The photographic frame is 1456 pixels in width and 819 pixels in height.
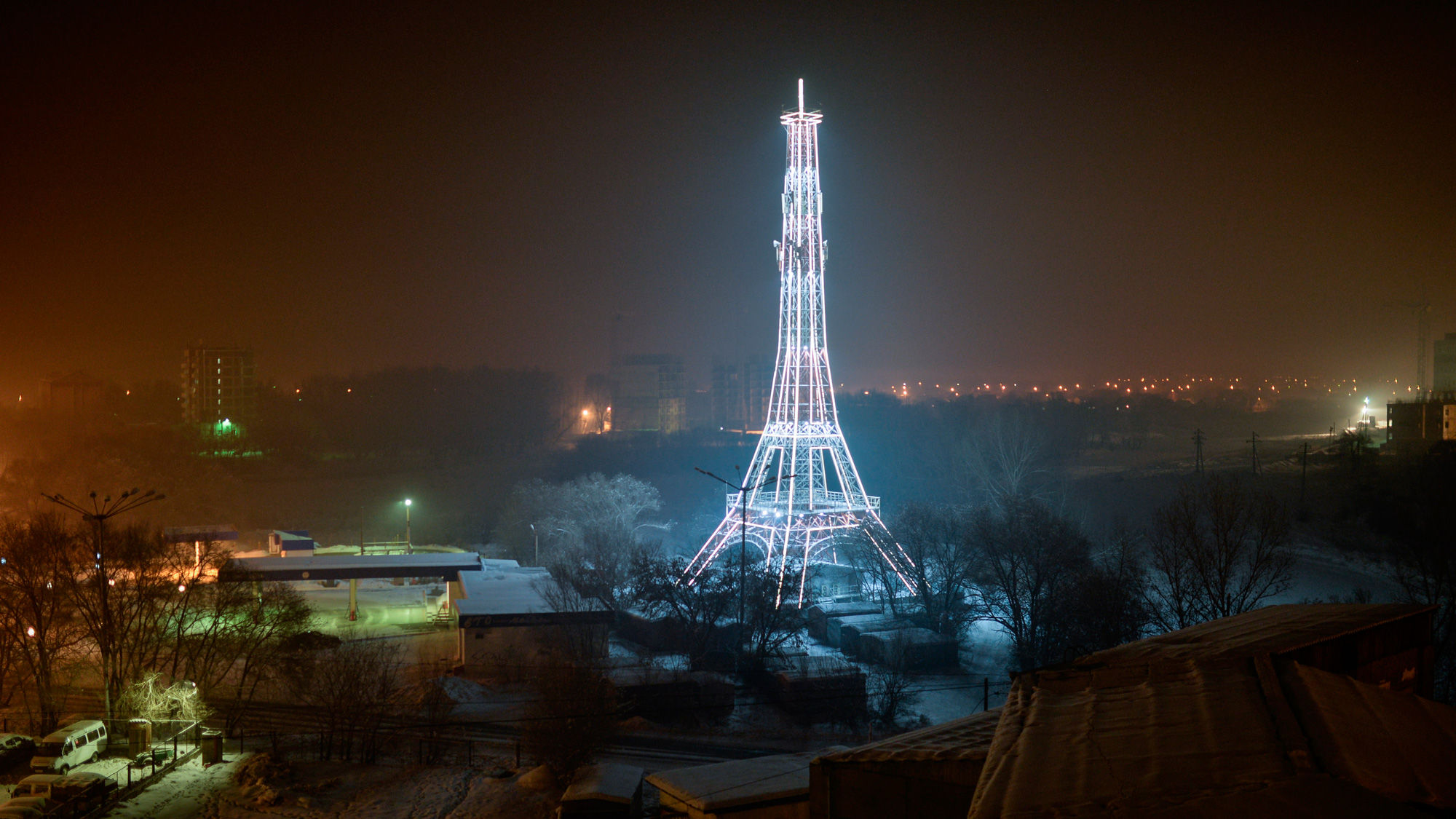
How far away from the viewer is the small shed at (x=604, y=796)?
11766 mm

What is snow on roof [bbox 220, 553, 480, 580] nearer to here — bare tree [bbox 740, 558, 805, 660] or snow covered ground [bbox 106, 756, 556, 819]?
bare tree [bbox 740, 558, 805, 660]

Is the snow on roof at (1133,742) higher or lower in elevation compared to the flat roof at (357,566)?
higher

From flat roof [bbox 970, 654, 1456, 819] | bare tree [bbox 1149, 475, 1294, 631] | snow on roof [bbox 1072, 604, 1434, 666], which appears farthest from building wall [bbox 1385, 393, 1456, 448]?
flat roof [bbox 970, 654, 1456, 819]

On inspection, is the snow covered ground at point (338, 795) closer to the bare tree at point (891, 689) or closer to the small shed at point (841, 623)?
the bare tree at point (891, 689)

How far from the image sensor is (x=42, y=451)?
50219 millimetres

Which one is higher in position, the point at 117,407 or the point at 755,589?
the point at 117,407

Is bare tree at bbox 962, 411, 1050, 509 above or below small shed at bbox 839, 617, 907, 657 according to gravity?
above

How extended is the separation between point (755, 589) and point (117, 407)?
216 ft

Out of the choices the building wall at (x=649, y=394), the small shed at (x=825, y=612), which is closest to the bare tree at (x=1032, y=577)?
the small shed at (x=825, y=612)

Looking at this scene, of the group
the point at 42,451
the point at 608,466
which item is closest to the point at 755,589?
the point at 608,466

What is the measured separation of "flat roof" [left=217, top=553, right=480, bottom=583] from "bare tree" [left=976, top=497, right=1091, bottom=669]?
14872 mm

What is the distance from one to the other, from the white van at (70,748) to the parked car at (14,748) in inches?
5.3

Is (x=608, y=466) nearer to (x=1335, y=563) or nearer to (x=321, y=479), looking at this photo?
(x=321, y=479)

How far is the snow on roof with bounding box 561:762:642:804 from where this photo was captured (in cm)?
1191
